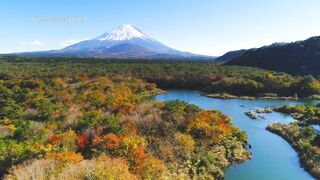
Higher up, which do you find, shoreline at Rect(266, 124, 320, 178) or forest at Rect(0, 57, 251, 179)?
forest at Rect(0, 57, 251, 179)

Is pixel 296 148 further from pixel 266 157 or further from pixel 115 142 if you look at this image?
pixel 115 142

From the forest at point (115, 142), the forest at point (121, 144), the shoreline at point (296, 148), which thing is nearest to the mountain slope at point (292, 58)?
the shoreline at point (296, 148)

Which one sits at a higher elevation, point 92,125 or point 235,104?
point 92,125

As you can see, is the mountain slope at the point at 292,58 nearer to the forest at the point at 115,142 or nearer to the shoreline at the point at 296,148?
the shoreline at the point at 296,148

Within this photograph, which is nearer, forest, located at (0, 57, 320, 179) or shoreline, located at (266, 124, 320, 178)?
forest, located at (0, 57, 320, 179)

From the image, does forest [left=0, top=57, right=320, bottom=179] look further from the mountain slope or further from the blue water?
the mountain slope

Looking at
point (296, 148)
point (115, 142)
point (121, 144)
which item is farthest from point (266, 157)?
point (115, 142)

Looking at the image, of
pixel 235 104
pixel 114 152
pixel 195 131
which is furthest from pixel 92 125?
pixel 235 104

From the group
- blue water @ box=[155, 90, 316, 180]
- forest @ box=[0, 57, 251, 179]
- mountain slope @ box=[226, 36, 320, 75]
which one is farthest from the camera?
mountain slope @ box=[226, 36, 320, 75]

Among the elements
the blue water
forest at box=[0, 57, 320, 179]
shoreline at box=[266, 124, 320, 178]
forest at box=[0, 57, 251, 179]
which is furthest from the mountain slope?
forest at box=[0, 57, 251, 179]

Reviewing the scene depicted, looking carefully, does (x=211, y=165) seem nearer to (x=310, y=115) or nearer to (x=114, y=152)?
(x=114, y=152)
